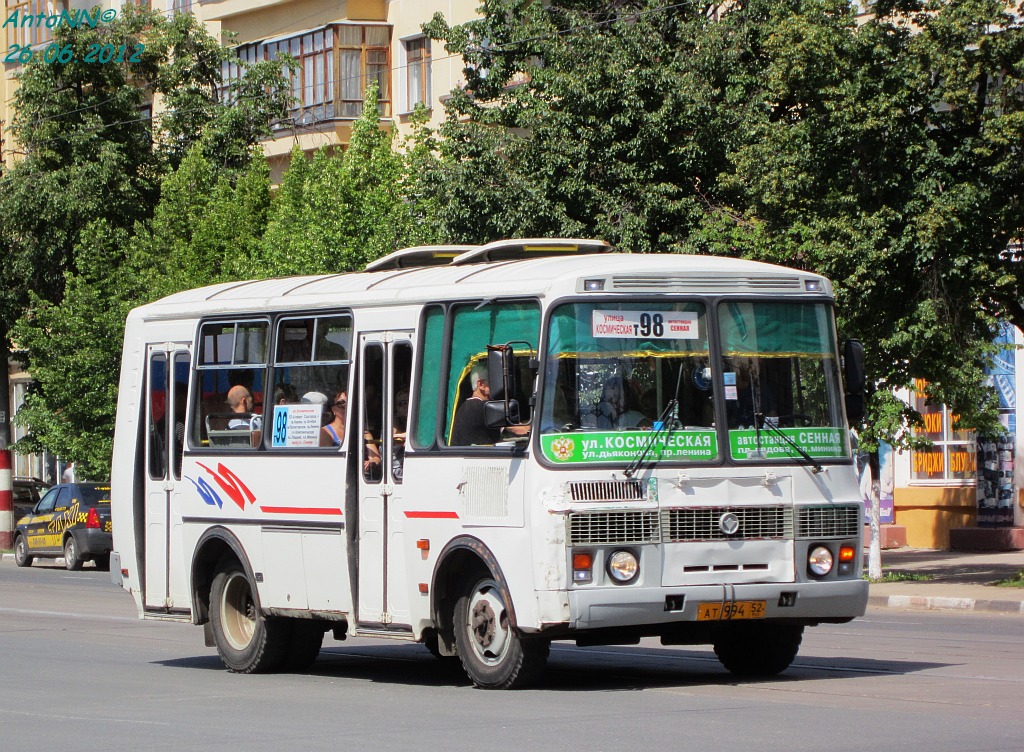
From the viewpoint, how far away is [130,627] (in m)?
18.9

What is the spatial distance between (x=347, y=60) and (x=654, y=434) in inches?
1160

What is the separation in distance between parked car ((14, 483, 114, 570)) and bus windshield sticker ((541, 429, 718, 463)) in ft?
73.4

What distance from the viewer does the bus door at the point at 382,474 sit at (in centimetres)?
1212

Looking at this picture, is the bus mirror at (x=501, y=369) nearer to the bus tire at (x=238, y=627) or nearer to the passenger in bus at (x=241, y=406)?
the passenger in bus at (x=241, y=406)

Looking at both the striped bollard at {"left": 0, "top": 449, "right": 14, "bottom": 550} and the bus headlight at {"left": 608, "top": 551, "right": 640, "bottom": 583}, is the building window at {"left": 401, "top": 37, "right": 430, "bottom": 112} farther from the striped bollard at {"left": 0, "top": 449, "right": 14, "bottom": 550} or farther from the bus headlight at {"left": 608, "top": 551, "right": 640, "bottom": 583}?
A: the bus headlight at {"left": 608, "top": 551, "right": 640, "bottom": 583}

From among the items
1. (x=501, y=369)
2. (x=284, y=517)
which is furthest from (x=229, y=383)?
(x=501, y=369)

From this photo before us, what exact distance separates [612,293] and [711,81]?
15310 millimetres

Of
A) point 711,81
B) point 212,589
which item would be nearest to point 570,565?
point 212,589

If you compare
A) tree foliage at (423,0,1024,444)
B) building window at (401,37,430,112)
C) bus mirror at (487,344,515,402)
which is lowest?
bus mirror at (487,344,515,402)

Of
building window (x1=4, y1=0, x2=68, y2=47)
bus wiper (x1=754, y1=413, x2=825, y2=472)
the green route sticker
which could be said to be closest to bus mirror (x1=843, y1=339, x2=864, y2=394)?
the green route sticker

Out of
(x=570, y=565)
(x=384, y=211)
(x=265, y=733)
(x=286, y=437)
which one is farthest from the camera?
(x=384, y=211)

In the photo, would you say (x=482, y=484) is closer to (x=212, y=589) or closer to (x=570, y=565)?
(x=570, y=565)

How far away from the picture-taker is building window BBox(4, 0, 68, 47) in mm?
49344

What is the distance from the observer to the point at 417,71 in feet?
131
